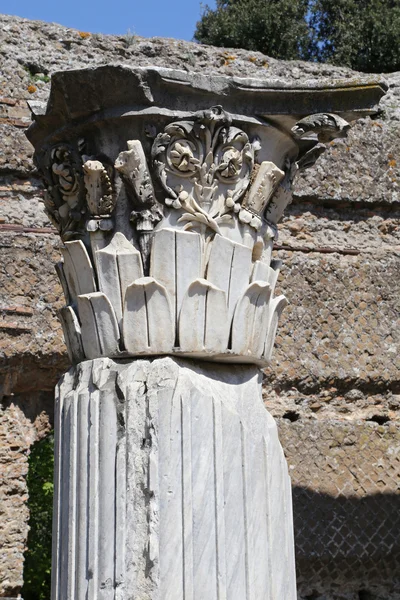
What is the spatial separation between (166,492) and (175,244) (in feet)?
2.73

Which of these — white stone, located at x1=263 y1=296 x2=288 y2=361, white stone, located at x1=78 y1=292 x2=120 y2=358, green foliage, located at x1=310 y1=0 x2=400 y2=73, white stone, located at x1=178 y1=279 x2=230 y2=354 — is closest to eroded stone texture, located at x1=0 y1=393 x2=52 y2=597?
white stone, located at x1=78 y1=292 x2=120 y2=358

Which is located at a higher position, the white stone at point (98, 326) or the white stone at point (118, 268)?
the white stone at point (118, 268)

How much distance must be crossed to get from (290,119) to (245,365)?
88 cm

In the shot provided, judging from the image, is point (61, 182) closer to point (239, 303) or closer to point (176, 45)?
point (239, 303)

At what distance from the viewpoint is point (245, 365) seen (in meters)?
3.70

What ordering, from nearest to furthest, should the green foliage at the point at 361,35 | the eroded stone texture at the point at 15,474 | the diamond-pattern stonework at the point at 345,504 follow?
the eroded stone texture at the point at 15,474
the diamond-pattern stonework at the point at 345,504
the green foliage at the point at 361,35

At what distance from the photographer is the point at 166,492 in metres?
3.30

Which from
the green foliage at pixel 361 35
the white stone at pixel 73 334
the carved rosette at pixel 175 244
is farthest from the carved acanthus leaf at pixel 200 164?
the green foliage at pixel 361 35

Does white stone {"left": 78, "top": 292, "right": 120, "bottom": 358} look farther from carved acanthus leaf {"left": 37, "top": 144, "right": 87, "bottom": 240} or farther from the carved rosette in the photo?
carved acanthus leaf {"left": 37, "top": 144, "right": 87, "bottom": 240}

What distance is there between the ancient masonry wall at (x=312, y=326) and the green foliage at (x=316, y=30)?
8.10 metres

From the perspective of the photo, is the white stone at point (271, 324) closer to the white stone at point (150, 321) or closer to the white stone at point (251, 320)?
the white stone at point (251, 320)

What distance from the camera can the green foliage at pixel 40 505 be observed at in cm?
1127

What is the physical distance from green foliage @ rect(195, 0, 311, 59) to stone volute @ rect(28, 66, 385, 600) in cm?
1177

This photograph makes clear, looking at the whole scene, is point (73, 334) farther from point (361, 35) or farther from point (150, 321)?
point (361, 35)
